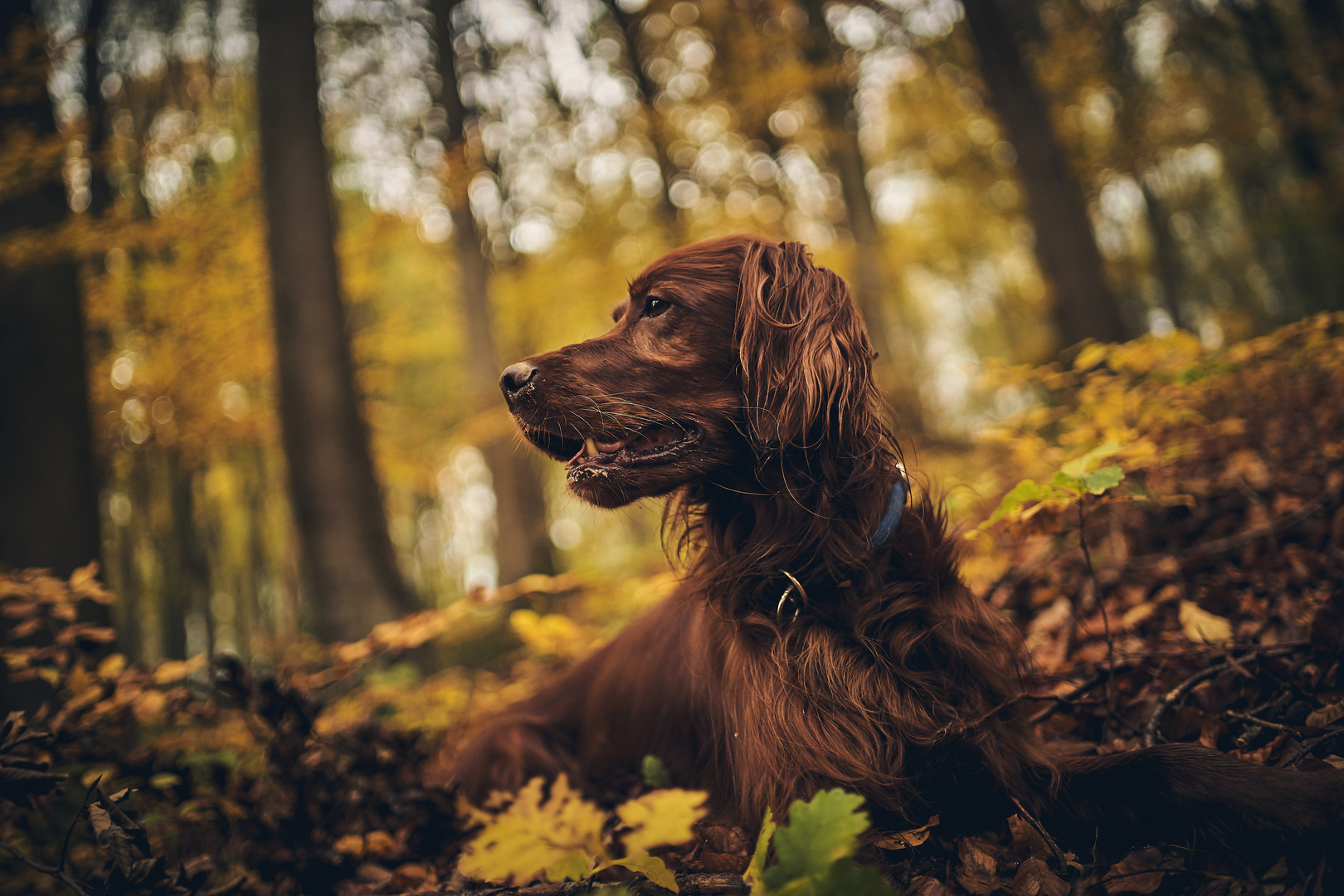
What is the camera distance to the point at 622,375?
6.53 ft

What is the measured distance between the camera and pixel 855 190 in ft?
41.7

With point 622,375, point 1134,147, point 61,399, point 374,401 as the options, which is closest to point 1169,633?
point 622,375

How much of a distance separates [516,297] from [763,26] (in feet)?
18.4

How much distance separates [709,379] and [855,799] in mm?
1172

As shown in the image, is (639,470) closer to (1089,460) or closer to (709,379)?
(709,379)

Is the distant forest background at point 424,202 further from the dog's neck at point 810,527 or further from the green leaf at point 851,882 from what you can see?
the green leaf at point 851,882

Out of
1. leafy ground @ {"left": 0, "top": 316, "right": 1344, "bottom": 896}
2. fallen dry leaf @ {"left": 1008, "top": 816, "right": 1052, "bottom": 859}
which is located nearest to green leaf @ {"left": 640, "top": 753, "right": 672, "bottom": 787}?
leafy ground @ {"left": 0, "top": 316, "right": 1344, "bottom": 896}

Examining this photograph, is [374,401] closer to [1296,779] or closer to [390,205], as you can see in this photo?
[390,205]

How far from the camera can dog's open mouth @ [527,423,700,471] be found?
192 cm

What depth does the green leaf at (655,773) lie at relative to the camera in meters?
2.07

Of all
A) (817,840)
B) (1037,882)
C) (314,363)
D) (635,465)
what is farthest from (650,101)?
(817,840)

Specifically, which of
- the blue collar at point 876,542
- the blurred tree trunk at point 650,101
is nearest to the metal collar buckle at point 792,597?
the blue collar at point 876,542

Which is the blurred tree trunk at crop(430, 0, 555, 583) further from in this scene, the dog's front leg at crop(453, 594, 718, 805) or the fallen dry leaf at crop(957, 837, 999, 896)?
the fallen dry leaf at crop(957, 837, 999, 896)

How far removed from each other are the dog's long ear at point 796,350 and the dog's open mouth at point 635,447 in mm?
198
